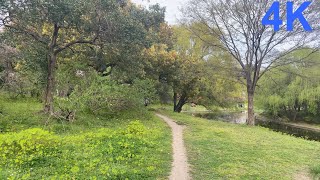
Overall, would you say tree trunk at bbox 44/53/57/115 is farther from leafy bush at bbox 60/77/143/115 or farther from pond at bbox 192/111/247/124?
pond at bbox 192/111/247/124

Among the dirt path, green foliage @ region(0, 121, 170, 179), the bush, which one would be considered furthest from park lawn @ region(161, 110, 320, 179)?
the bush

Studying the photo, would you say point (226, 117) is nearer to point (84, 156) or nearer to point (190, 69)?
point (190, 69)

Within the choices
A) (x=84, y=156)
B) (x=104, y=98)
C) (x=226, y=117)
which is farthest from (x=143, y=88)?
(x=226, y=117)

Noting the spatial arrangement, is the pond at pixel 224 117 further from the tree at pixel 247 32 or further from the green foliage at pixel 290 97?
the tree at pixel 247 32

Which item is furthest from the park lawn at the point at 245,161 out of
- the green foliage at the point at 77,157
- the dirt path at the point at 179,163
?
the green foliage at the point at 77,157

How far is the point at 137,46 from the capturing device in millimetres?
12945

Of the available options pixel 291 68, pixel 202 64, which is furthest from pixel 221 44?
pixel 291 68

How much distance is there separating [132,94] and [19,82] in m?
5.91

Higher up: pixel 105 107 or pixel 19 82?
pixel 19 82

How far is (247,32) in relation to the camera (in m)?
16.1

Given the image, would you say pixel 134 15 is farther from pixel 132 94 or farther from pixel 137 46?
pixel 132 94

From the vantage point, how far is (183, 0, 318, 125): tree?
595 inches

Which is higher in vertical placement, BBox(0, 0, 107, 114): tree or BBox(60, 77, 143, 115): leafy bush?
BBox(0, 0, 107, 114): tree

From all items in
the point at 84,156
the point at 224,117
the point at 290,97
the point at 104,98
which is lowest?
the point at 84,156
